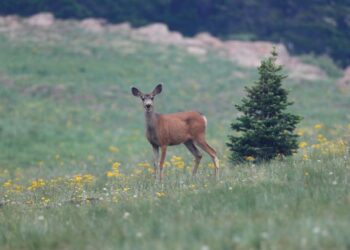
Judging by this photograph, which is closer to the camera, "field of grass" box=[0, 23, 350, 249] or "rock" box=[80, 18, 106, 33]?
"field of grass" box=[0, 23, 350, 249]

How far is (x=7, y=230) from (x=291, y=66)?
3360 centimetres

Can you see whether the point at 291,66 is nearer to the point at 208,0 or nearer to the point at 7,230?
the point at 208,0

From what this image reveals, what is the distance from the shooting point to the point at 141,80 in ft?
118

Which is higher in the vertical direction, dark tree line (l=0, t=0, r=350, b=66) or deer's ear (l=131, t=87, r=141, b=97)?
dark tree line (l=0, t=0, r=350, b=66)

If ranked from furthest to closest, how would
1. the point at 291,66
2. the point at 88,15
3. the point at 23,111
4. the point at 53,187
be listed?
the point at 88,15 < the point at 291,66 < the point at 23,111 < the point at 53,187

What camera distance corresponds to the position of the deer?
45.2 feet

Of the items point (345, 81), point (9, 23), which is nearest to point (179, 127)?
point (345, 81)

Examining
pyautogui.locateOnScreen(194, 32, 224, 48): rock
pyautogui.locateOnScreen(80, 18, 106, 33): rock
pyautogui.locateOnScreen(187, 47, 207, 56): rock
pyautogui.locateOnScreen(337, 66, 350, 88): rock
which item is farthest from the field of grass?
pyautogui.locateOnScreen(194, 32, 224, 48): rock

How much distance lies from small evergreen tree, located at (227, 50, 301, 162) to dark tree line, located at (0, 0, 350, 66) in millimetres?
31499

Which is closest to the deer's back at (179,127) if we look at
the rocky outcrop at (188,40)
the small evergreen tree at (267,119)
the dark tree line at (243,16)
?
the small evergreen tree at (267,119)

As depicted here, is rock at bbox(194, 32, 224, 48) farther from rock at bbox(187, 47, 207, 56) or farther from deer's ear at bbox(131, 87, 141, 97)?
deer's ear at bbox(131, 87, 141, 97)

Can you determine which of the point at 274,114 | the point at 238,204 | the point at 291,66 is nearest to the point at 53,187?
the point at 274,114

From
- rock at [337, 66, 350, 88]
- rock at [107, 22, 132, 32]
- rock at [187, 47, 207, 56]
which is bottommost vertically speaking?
rock at [337, 66, 350, 88]

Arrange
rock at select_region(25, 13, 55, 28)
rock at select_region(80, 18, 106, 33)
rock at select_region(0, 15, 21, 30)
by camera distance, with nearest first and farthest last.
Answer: rock at select_region(0, 15, 21, 30)
rock at select_region(25, 13, 55, 28)
rock at select_region(80, 18, 106, 33)
